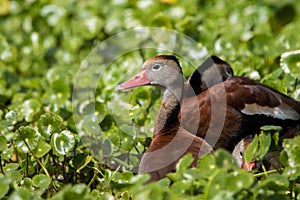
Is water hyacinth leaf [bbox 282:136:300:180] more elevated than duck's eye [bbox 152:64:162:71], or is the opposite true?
duck's eye [bbox 152:64:162:71]

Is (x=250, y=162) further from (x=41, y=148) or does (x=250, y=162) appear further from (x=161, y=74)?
(x=41, y=148)

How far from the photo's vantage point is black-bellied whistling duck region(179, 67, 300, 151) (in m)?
4.84

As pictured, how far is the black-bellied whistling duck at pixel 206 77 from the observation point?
5.08m

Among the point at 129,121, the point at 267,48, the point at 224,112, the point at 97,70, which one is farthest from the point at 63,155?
the point at 267,48

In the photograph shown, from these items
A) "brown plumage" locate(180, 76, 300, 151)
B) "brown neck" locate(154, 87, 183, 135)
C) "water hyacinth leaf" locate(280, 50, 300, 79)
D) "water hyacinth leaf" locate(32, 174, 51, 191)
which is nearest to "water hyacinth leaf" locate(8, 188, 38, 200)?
"water hyacinth leaf" locate(32, 174, 51, 191)

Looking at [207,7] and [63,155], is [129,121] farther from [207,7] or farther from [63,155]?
[207,7]

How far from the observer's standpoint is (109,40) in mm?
6660

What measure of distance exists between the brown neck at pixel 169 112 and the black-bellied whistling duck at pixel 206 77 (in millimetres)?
437

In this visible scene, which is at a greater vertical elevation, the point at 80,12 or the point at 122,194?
the point at 80,12

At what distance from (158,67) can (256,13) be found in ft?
8.19

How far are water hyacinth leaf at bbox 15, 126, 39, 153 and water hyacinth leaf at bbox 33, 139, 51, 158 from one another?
0.10 feet

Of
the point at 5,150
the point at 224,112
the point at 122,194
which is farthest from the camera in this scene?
the point at 224,112

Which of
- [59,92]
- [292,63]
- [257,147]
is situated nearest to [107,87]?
[59,92]

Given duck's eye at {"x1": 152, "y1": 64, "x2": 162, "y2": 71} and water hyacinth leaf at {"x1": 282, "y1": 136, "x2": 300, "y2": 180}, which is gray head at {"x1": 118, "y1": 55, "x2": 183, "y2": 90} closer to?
duck's eye at {"x1": 152, "y1": 64, "x2": 162, "y2": 71}
